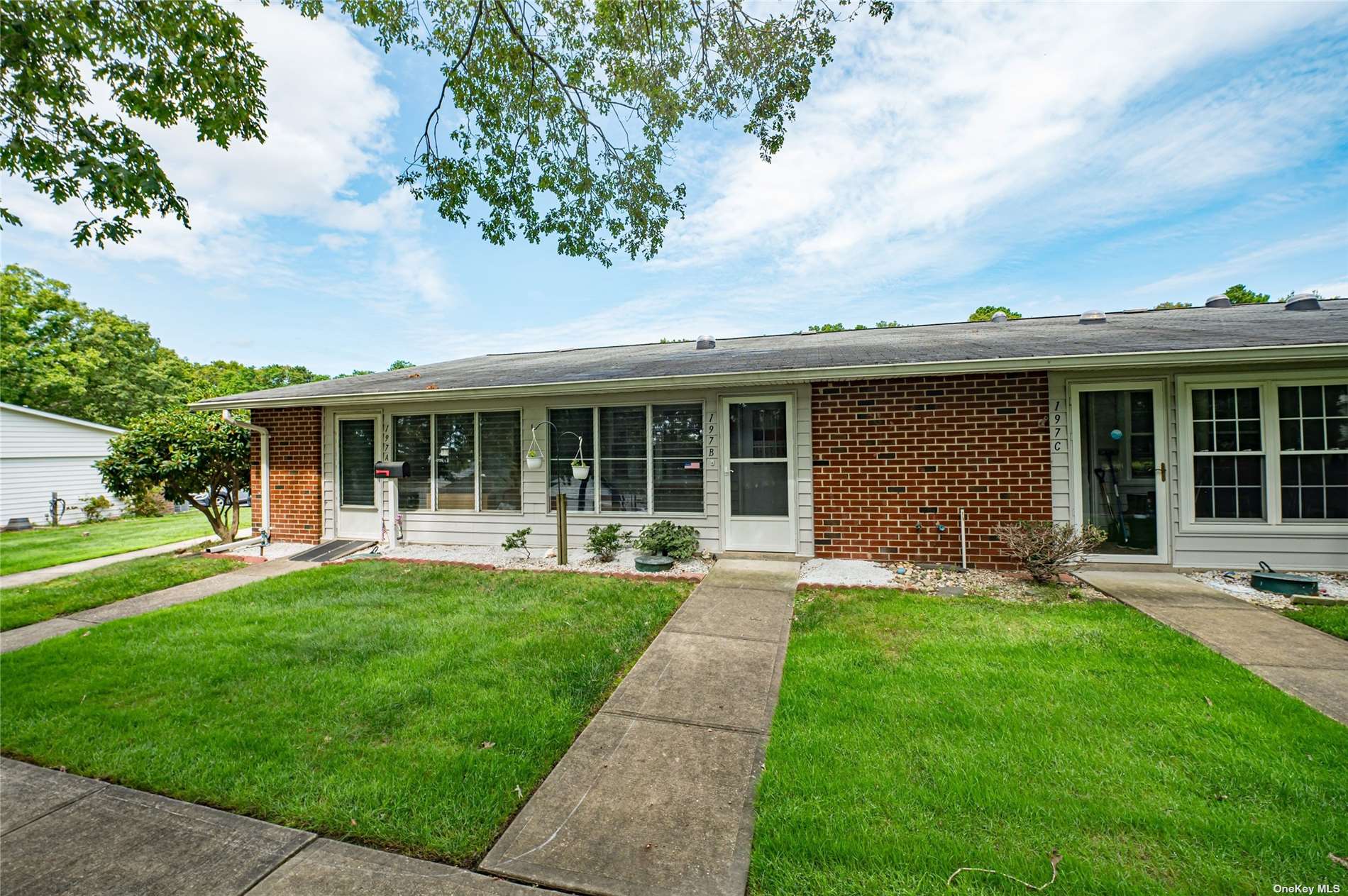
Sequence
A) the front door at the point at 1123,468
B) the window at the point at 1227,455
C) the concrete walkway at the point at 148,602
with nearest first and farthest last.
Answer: the concrete walkway at the point at 148,602, the window at the point at 1227,455, the front door at the point at 1123,468

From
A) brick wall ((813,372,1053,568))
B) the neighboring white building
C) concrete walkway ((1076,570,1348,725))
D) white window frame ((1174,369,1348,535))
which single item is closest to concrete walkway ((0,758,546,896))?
concrete walkway ((1076,570,1348,725))

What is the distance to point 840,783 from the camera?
2369 mm

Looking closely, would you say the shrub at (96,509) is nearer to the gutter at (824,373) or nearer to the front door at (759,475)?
the gutter at (824,373)

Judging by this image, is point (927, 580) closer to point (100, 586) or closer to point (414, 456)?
point (414, 456)

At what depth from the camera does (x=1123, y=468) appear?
6258 millimetres

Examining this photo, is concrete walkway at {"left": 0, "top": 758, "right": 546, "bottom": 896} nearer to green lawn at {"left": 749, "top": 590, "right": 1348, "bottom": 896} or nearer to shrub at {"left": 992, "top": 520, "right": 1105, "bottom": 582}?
green lawn at {"left": 749, "top": 590, "right": 1348, "bottom": 896}

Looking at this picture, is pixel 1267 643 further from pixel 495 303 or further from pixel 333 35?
pixel 495 303

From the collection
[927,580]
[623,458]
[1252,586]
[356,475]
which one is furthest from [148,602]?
[1252,586]

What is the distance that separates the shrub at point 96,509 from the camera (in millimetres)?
16078

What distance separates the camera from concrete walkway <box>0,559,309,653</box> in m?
4.70

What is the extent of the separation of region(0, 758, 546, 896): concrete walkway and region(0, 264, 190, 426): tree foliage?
36.0 metres

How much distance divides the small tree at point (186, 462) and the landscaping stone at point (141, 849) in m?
8.11

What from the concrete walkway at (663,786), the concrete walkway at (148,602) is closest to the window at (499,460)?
the concrete walkway at (148,602)

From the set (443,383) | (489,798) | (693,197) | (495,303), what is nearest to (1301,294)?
(693,197)
